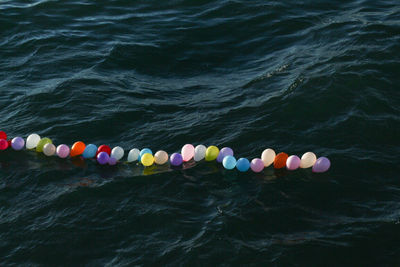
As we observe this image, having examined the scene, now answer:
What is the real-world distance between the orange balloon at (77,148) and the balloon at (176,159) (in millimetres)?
1944

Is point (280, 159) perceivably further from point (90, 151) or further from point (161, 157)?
point (90, 151)

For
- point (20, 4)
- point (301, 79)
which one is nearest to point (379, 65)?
point (301, 79)

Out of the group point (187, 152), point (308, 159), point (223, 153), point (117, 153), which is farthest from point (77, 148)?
point (308, 159)

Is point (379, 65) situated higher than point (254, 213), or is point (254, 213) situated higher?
point (379, 65)

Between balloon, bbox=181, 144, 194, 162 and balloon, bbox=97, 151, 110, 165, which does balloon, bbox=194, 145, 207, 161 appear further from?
balloon, bbox=97, 151, 110, 165

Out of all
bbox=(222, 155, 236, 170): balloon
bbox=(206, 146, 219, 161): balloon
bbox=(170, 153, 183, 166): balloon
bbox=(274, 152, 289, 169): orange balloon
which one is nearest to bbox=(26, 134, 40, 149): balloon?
bbox=(170, 153, 183, 166): balloon

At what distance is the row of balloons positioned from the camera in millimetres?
10234

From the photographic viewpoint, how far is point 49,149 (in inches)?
442

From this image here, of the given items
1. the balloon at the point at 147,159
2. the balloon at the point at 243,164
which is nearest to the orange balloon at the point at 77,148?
the balloon at the point at 147,159

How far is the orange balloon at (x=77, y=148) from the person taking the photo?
11133mm

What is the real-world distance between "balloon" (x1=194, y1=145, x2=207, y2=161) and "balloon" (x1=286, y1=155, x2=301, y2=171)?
167cm

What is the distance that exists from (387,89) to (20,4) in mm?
13230

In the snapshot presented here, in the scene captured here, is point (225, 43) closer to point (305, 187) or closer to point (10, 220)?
point (305, 187)

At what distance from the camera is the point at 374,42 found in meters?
14.6
